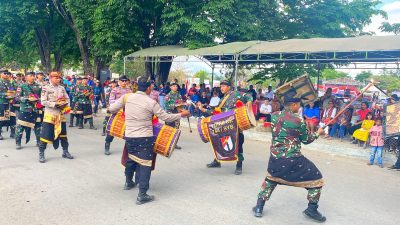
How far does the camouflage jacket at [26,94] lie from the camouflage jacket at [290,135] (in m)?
6.24

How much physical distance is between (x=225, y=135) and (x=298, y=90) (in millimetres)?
1719

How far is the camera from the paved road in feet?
15.7

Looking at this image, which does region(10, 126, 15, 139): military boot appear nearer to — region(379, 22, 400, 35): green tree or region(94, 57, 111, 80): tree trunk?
region(94, 57, 111, 80): tree trunk

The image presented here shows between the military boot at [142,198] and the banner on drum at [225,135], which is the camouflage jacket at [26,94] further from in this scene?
the military boot at [142,198]

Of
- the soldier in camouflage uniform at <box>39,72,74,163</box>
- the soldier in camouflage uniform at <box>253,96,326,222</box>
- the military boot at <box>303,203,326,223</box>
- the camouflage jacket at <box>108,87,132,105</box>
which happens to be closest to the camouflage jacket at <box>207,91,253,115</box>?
the soldier in camouflage uniform at <box>253,96,326,222</box>

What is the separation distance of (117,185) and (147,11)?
1403 centimetres

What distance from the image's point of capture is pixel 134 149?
5.33 meters

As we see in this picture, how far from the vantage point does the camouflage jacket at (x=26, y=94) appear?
8.58 metres

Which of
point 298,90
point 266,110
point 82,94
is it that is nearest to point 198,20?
point 266,110

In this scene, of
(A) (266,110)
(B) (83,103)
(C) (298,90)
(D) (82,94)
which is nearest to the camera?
(C) (298,90)

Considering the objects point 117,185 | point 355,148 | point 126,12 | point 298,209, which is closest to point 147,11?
point 126,12

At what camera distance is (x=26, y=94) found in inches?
338

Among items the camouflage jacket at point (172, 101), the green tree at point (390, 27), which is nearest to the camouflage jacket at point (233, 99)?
the camouflage jacket at point (172, 101)

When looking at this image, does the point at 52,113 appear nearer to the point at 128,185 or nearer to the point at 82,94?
the point at 128,185
